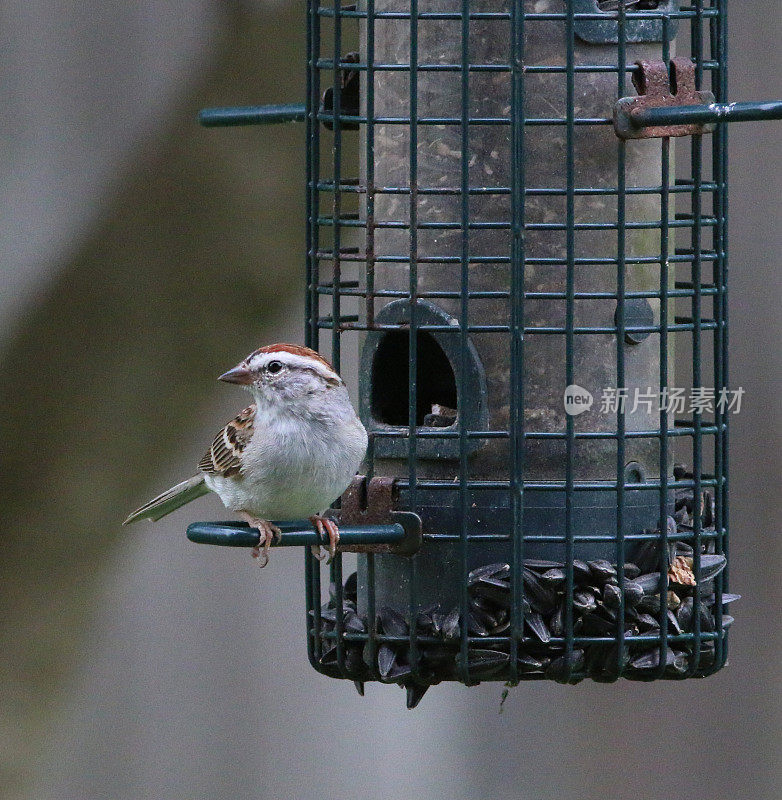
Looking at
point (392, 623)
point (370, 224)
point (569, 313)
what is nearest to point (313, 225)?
point (370, 224)

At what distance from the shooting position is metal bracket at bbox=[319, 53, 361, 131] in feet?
16.7

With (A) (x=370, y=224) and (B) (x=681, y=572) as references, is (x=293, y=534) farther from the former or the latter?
(B) (x=681, y=572)

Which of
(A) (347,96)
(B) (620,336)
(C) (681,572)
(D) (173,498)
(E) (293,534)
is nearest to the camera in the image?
(E) (293,534)

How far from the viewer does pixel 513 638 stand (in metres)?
4.69

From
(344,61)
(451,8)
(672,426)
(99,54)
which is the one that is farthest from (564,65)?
(99,54)

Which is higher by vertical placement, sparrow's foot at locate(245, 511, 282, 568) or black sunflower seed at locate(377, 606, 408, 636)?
sparrow's foot at locate(245, 511, 282, 568)

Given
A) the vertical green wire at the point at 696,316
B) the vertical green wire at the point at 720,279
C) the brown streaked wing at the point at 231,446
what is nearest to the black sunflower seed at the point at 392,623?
the brown streaked wing at the point at 231,446

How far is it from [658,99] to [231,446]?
1.64m

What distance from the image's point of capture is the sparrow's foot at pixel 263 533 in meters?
4.69

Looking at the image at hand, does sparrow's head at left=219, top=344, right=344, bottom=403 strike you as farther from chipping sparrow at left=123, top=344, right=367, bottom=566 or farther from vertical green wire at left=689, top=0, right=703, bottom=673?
vertical green wire at left=689, top=0, right=703, bottom=673

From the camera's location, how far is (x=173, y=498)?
5410mm

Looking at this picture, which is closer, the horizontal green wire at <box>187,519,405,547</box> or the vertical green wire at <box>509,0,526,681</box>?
the horizontal green wire at <box>187,519,405,547</box>

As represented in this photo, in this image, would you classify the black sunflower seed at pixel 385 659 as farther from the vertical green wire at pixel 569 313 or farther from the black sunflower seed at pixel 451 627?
the vertical green wire at pixel 569 313

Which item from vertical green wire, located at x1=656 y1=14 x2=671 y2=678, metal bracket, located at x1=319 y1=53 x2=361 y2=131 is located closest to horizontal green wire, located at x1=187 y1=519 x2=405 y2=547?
vertical green wire, located at x1=656 y1=14 x2=671 y2=678
